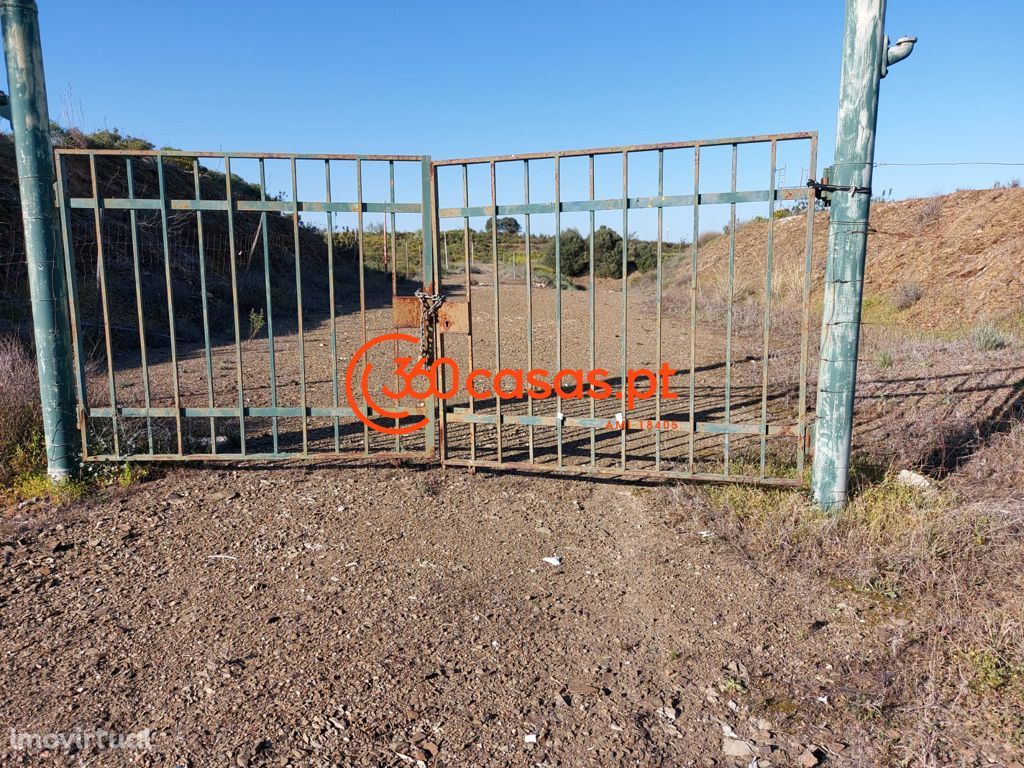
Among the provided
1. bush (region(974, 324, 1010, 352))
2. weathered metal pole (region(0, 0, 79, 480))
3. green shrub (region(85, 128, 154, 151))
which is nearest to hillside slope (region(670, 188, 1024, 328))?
bush (region(974, 324, 1010, 352))

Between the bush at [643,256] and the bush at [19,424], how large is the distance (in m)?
27.1

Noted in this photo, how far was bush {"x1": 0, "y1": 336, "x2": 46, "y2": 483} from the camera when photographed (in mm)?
4914

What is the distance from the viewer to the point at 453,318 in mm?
4898

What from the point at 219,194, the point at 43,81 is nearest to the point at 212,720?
the point at 43,81

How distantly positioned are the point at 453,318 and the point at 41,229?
8.85ft

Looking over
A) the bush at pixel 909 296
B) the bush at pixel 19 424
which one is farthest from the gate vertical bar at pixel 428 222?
the bush at pixel 909 296

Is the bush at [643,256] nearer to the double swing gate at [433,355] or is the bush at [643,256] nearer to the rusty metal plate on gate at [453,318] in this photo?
the double swing gate at [433,355]

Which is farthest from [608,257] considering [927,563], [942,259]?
[927,563]

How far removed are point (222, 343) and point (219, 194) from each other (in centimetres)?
1524

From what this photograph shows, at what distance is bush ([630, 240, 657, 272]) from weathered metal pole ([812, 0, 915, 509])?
2700 cm

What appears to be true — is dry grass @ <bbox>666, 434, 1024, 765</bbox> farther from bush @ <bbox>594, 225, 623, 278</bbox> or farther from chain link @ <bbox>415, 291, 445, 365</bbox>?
bush @ <bbox>594, 225, 623, 278</bbox>

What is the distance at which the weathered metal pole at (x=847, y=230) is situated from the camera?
3.78m

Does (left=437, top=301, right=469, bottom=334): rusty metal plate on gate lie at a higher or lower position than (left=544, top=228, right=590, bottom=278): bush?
lower

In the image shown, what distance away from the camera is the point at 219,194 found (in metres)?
24.8
